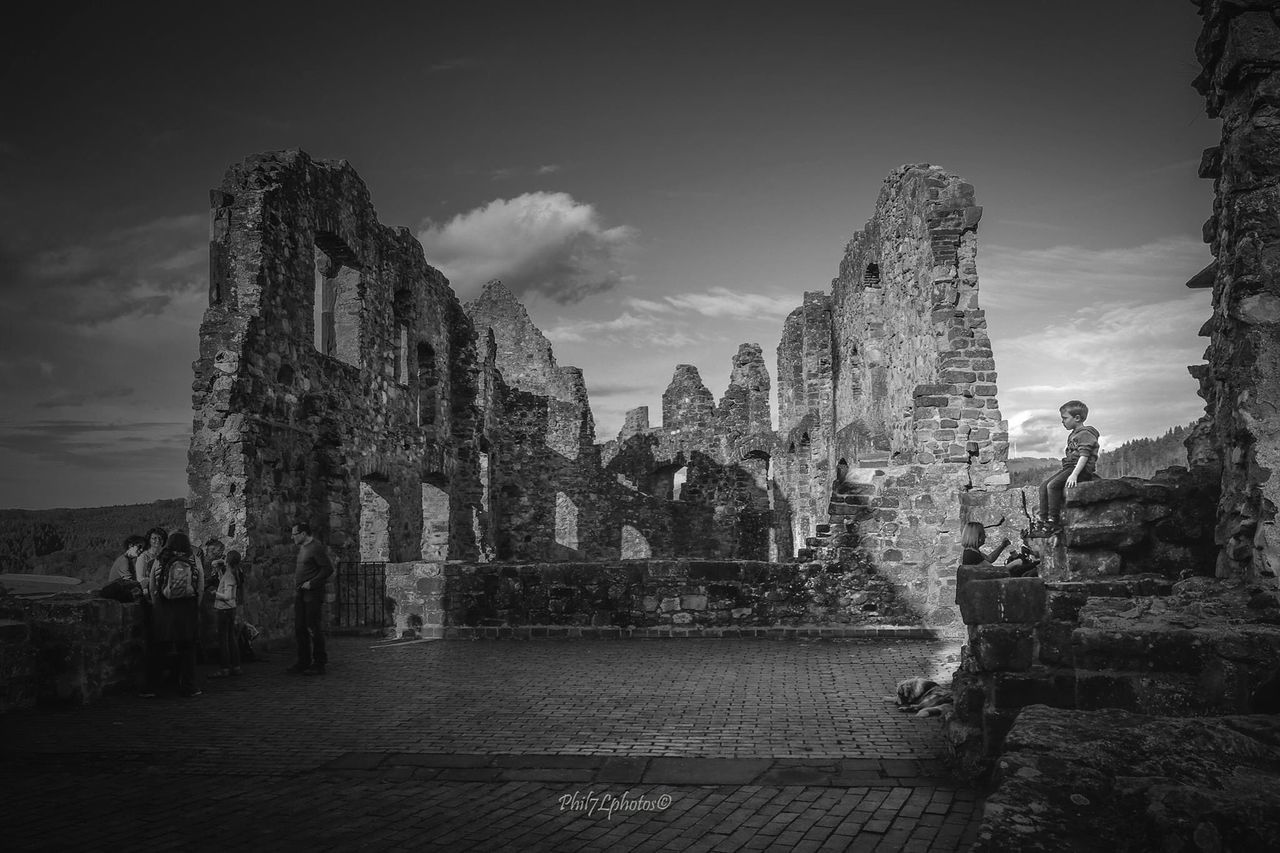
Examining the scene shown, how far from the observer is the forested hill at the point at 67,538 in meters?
17.5

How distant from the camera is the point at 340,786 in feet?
17.1

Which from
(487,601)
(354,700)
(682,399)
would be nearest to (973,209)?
(487,601)

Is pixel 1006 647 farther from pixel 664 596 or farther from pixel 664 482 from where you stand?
pixel 664 482

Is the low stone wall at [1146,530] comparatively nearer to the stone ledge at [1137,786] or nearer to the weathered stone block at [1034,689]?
the weathered stone block at [1034,689]

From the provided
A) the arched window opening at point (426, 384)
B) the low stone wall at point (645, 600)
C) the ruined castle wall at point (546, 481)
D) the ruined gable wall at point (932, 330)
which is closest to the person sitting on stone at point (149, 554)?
the low stone wall at point (645, 600)

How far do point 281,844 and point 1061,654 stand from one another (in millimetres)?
4374

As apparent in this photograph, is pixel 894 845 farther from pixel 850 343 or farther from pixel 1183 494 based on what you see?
pixel 850 343

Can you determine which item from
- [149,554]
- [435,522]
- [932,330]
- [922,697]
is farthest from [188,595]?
[932,330]

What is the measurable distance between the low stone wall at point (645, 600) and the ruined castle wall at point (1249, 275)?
6050mm

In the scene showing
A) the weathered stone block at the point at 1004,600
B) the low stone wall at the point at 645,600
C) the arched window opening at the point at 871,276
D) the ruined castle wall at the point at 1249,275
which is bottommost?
the low stone wall at the point at 645,600

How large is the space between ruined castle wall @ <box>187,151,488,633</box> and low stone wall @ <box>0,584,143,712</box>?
3.44 m

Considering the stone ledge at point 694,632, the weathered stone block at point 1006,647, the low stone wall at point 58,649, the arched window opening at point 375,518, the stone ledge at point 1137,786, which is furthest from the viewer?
the arched window opening at point 375,518

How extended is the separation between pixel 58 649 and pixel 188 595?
45.6 inches

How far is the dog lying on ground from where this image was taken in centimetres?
674
